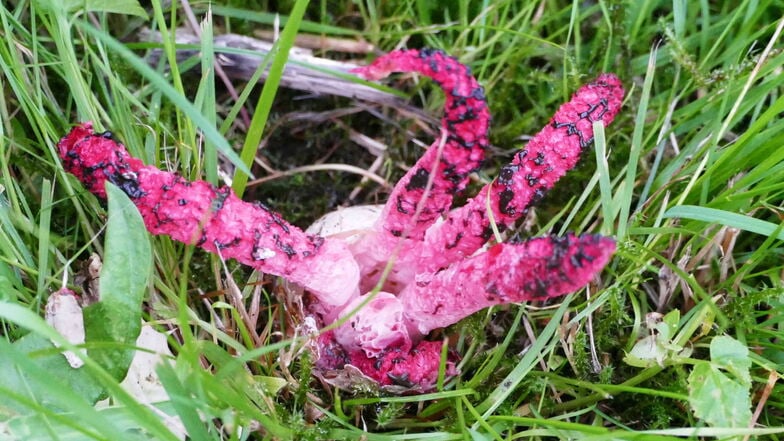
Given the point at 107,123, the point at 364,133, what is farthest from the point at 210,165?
the point at 364,133

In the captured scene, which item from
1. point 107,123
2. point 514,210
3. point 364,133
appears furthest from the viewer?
point 364,133

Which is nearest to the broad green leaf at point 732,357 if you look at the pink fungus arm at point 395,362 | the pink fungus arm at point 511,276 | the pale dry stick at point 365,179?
the pink fungus arm at point 511,276

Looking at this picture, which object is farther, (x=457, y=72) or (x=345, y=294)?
(x=345, y=294)

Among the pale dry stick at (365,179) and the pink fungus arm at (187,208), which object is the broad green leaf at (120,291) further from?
the pale dry stick at (365,179)

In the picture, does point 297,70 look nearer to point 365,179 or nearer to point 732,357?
point 365,179

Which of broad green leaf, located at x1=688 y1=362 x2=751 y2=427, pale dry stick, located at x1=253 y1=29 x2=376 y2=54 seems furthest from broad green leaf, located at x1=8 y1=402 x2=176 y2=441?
pale dry stick, located at x1=253 y1=29 x2=376 y2=54

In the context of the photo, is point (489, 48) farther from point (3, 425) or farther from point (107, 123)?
point (3, 425)
